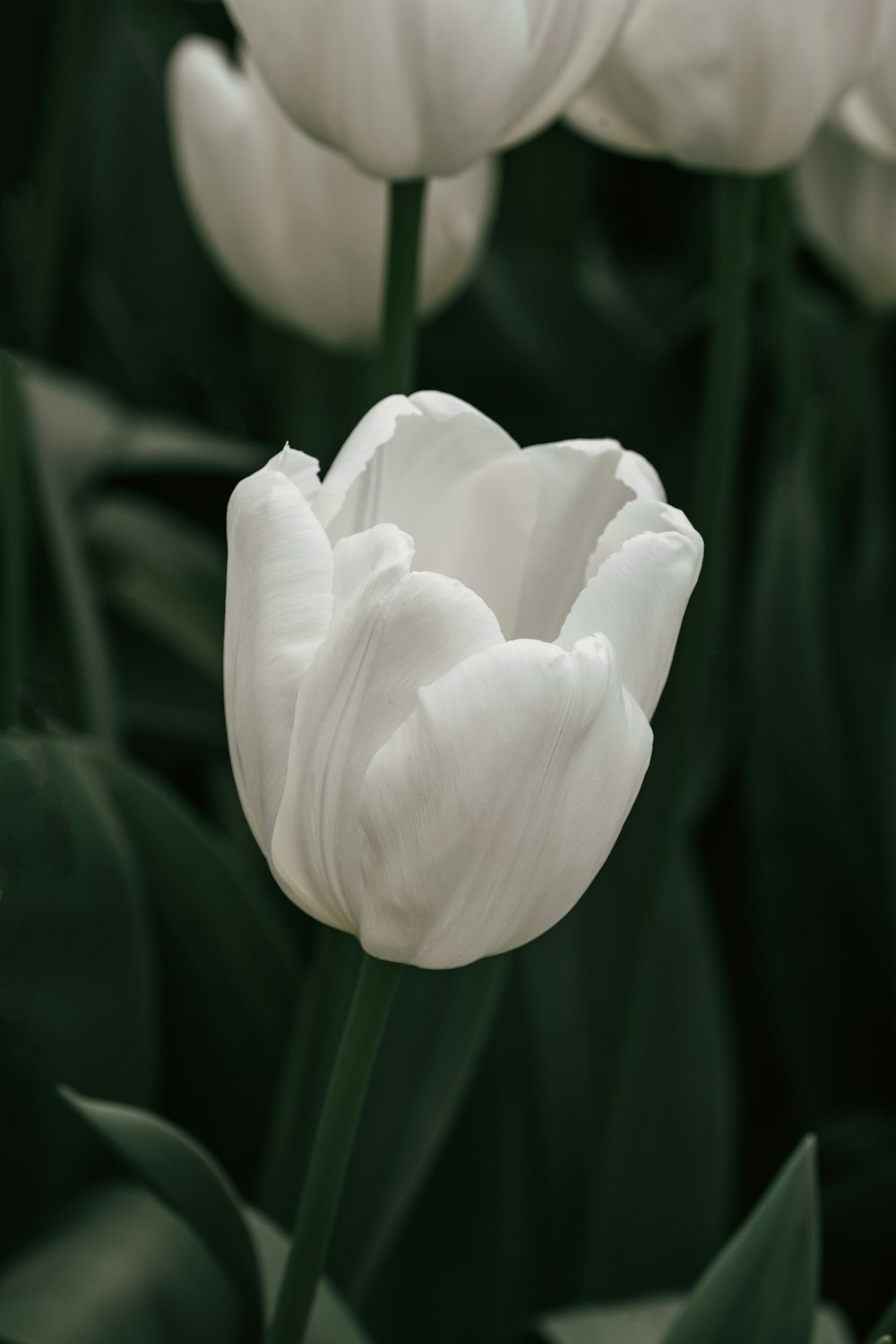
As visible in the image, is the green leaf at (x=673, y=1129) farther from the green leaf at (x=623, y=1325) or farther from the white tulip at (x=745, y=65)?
the white tulip at (x=745, y=65)

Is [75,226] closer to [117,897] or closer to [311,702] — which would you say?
[117,897]

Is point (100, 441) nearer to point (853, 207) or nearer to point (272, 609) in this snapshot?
point (853, 207)

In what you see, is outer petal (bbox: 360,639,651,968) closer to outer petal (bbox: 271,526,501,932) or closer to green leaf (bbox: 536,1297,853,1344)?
outer petal (bbox: 271,526,501,932)

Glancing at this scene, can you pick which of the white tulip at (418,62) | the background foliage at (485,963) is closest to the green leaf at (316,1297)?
the background foliage at (485,963)

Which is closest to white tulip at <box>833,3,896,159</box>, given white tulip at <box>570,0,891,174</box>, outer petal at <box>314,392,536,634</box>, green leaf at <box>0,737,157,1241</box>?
white tulip at <box>570,0,891,174</box>

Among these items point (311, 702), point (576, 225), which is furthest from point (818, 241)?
point (311, 702)

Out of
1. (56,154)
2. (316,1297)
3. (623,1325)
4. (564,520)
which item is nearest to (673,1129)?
(623,1325)
